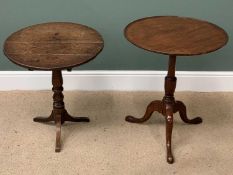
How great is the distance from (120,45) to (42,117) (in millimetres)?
740

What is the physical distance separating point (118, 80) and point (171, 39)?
2.83ft

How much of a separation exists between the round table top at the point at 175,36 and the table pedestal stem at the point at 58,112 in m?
0.50

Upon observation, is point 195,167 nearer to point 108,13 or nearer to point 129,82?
point 129,82

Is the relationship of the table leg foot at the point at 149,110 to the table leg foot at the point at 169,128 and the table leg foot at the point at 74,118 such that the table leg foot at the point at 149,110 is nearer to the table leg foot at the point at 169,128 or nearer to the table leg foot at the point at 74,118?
the table leg foot at the point at 169,128

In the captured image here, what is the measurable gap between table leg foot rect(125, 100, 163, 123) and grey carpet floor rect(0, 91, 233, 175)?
0.12 feet

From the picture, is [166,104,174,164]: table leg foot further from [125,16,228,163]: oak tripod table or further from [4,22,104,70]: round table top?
[4,22,104,70]: round table top

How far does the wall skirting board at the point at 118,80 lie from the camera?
2623 mm

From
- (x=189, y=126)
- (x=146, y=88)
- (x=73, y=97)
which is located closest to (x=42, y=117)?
(x=73, y=97)

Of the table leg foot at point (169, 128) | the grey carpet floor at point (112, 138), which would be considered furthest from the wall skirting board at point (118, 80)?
the table leg foot at point (169, 128)

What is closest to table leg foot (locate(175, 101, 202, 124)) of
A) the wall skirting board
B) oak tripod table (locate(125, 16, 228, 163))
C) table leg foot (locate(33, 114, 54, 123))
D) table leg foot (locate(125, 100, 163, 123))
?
oak tripod table (locate(125, 16, 228, 163))

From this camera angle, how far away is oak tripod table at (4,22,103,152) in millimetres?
1773

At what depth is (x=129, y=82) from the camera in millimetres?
2658

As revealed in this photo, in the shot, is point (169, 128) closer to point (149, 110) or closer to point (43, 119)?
point (149, 110)

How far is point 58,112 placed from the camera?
220 cm
